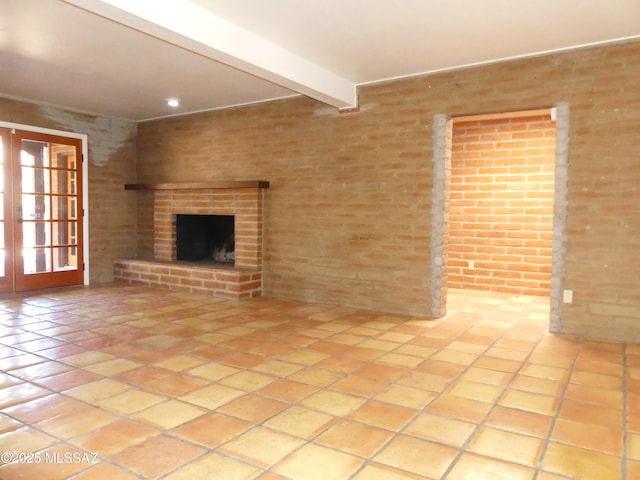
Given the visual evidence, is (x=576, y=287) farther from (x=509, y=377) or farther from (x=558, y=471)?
(x=558, y=471)

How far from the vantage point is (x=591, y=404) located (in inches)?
102

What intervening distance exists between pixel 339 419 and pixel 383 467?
47cm

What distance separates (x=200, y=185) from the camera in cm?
598

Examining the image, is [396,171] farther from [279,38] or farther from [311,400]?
[311,400]

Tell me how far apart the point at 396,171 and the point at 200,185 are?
8.73 ft

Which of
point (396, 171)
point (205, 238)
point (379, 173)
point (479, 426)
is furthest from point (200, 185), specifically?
point (479, 426)

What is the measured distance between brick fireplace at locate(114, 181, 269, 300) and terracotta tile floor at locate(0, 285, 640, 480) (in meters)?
1.11

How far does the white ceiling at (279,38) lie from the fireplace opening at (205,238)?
2184 mm

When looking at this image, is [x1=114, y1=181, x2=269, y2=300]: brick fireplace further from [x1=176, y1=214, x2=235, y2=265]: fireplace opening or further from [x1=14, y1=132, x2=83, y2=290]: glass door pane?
[x1=14, y1=132, x2=83, y2=290]: glass door pane

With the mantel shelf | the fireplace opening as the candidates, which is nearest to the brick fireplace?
the mantel shelf

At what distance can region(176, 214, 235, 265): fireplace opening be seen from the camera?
6.69 m

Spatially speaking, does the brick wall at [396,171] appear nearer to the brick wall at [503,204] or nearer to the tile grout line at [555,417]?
the tile grout line at [555,417]

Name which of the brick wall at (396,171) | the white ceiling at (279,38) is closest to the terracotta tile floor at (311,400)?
the brick wall at (396,171)

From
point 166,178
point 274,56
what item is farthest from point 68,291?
point 274,56
